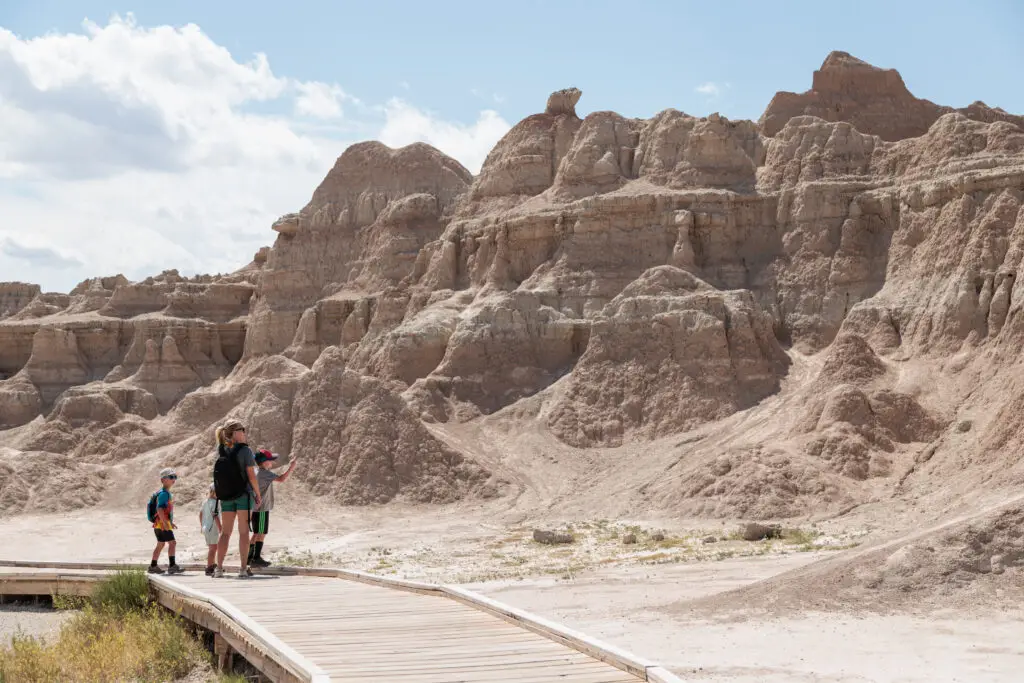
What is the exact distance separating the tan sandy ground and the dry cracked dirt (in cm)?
7

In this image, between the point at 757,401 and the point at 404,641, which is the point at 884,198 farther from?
the point at 404,641

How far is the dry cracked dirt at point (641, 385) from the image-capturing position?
1425 centimetres

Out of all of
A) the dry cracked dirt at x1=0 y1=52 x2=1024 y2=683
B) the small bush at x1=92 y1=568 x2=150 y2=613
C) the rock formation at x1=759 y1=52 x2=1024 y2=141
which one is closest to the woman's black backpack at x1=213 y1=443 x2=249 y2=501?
the small bush at x1=92 y1=568 x2=150 y2=613

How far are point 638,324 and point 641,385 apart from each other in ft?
8.30

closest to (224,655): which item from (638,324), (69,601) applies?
(69,601)

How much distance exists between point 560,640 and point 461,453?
95.7ft

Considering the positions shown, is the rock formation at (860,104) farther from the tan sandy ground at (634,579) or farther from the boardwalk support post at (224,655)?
the boardwalk support post at (224,655)

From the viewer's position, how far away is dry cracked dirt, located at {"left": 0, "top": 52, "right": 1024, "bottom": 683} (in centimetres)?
1425

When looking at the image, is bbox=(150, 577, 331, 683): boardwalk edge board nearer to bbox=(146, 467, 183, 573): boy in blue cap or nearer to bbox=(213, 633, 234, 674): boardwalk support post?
bbox=(213, 633, 234, 674): boardwalk support post

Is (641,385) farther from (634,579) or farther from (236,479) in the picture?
(236,479)

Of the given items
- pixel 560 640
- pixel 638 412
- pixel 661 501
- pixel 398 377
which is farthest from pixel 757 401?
pixel 560 640

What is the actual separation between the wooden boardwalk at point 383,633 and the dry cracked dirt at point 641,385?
1304mm

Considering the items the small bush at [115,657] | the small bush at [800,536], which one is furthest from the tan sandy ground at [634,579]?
the small bush at [115,657]

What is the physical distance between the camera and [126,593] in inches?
628
